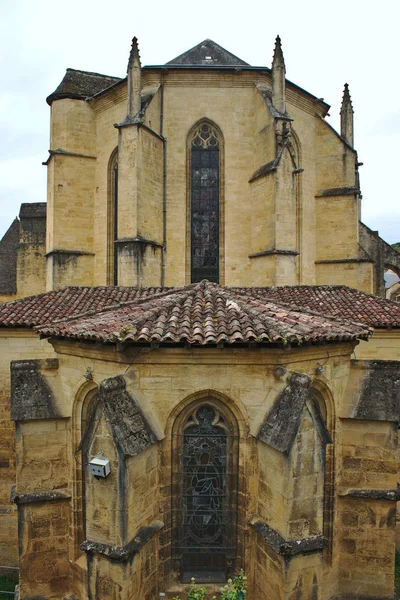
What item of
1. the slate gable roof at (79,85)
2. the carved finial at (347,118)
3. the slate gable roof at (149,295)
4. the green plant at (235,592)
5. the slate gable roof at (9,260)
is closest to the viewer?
the green plant at (235,592)

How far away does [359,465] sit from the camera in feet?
23.8

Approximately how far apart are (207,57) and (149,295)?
1215cm

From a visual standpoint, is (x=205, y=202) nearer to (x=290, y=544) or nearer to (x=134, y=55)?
(x=134, y=55)

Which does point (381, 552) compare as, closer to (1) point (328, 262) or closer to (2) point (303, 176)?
(1) point (328, 262)

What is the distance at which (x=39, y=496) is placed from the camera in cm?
717

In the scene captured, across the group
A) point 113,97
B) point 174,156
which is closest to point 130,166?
point 174,156

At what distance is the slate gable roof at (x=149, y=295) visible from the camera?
10.4 meters

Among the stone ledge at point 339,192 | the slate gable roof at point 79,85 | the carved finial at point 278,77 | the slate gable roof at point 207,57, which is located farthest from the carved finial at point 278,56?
the slate gable roof at point 79,85

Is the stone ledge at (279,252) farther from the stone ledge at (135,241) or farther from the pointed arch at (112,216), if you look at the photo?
the pointed arch at (112,216)

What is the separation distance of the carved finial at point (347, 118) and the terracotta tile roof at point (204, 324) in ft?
42.9

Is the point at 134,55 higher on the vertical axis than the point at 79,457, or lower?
higher

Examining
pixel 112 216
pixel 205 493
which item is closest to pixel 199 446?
pixel 205 493

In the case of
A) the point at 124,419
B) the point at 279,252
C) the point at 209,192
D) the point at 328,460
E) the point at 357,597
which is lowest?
the point at 357,597

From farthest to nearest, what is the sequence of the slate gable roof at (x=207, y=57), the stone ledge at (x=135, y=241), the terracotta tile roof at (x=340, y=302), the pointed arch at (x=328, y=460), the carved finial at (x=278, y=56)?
the slate gable roof at (x=207, y=57) < the carved finial at (x=278, y=56) < the stone ledge at (x=135, y=241) < the terracotta tile roof at (x=340, y=302) < the pointed arch at (x=328, y=460)
